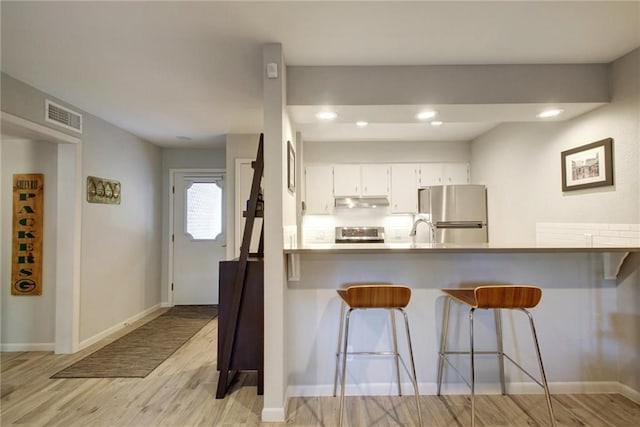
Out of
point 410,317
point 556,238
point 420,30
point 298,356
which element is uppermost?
point 420,30

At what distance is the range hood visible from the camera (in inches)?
189

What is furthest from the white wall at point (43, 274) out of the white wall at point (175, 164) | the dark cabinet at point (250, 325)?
the dark cabinet at point (250, 325)

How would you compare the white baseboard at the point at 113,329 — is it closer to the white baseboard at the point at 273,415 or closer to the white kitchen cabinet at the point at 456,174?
the white baseboard at the point at 273,415

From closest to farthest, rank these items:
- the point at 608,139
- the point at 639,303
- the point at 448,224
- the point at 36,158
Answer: the point at 639,303, the point at 608,139, the point at 36,158, the point at 448,224

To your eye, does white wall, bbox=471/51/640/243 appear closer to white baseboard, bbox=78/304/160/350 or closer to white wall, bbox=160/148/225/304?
white wall, bbox=160/148/225/304

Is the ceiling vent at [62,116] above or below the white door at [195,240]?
above

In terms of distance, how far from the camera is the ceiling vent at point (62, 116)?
9.64 feet

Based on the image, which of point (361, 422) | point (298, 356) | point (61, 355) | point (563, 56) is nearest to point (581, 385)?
point (361, 422)

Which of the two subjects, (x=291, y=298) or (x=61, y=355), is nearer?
(x=291, y=298)

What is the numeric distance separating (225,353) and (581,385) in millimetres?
2626

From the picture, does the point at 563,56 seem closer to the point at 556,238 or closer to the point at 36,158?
the point at 556,238

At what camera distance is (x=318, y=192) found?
4.82 metres

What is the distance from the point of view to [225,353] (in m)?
2.40

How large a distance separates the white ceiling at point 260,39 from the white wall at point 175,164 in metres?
2.07
